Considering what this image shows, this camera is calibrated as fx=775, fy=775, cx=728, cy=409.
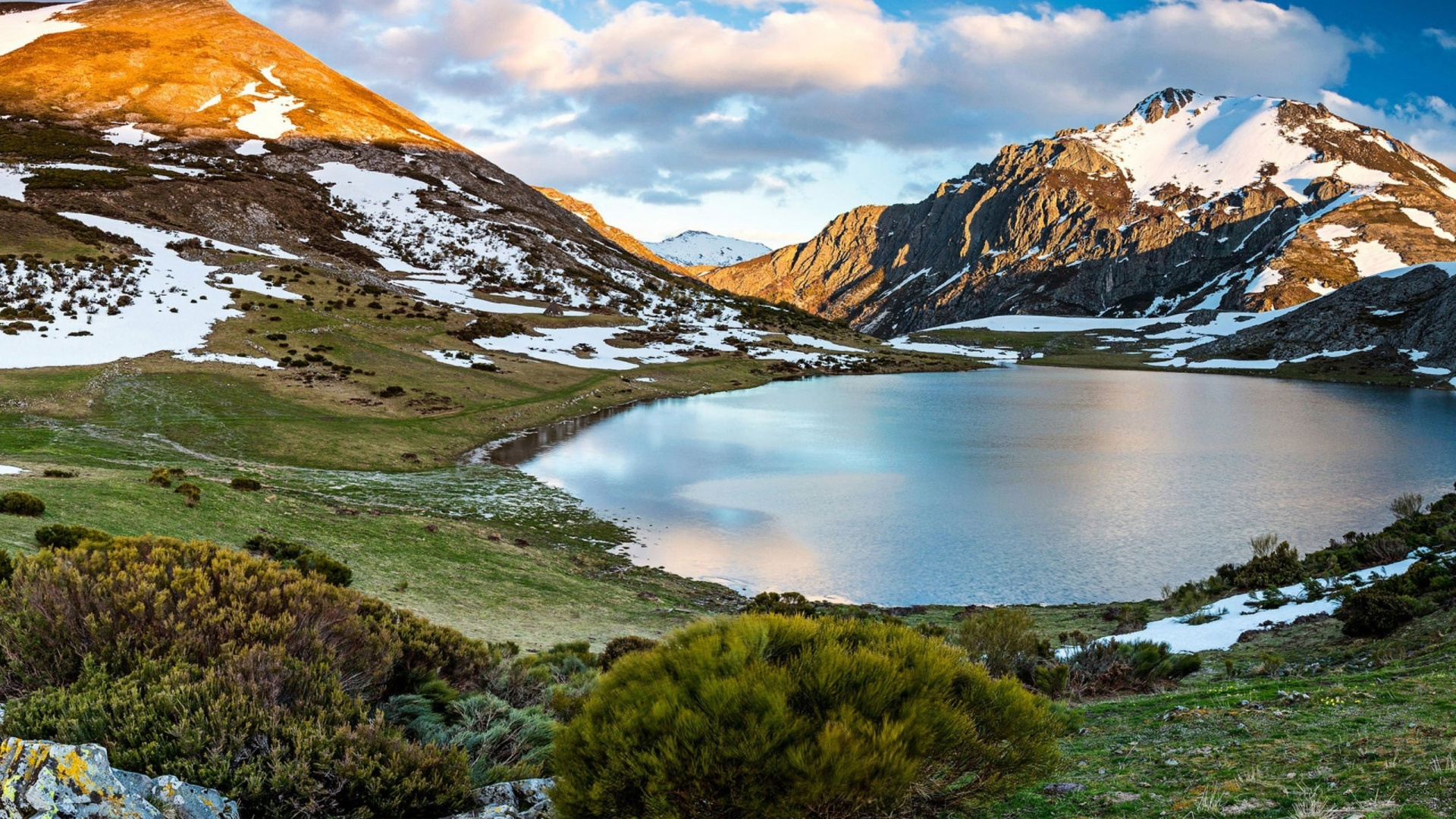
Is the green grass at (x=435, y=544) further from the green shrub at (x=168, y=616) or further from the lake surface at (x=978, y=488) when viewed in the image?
the green shrub at (x=168, y=616)

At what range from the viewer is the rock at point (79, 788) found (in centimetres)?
475

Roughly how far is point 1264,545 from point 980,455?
22786mm

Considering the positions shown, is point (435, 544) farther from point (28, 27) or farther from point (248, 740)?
point (28, 27)

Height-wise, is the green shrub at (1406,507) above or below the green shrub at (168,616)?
below

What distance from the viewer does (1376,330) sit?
126000 millimetres

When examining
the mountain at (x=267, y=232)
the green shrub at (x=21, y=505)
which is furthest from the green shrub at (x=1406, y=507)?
the mountain at (x=267, y=232)

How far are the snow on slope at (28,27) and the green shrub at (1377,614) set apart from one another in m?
194

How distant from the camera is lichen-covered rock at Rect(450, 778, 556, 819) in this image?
5.90 meters

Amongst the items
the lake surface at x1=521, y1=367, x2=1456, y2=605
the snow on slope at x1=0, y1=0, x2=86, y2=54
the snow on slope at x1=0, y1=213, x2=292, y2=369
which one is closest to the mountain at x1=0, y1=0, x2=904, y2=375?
the snow on slope at x1=0, y1=213, x2=292, y2=369

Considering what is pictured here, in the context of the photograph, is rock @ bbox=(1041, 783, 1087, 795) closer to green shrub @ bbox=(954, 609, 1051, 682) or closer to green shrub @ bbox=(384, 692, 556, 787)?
green shrub @ bbox=(384, 692, 556, 787)

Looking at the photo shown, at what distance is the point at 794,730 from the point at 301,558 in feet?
50.2

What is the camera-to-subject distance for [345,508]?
82.0 feet

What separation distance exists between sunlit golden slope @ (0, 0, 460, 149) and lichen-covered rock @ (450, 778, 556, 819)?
142 metres

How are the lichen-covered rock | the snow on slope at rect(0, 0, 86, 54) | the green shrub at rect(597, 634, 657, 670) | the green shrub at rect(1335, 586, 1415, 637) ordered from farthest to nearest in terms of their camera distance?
the snow on slope at rect(0, 0, 86, 54) → the green shrub at rect(597, 634, 657, 670) → the green shrub at rect(1335, 586, 1415, 637) → the lichen-covered rock
